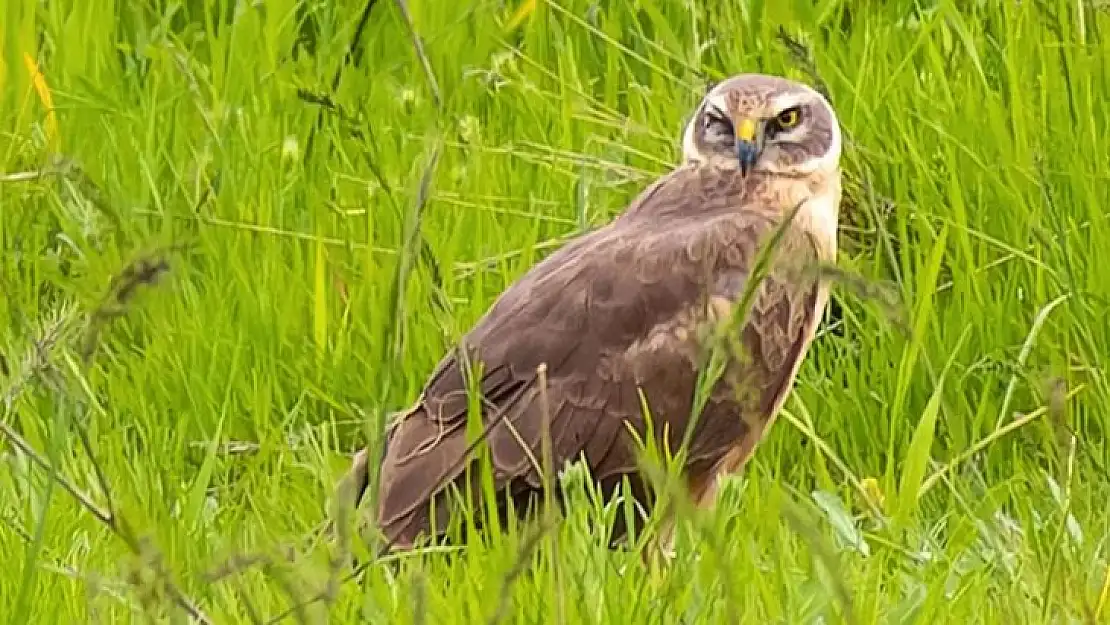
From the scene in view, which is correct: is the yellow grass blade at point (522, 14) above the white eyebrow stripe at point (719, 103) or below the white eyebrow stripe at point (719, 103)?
below

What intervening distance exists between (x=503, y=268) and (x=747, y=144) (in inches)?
21.8

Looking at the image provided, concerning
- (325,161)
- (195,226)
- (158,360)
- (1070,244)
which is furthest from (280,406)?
(1070,244)

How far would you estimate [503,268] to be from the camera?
4531 mm

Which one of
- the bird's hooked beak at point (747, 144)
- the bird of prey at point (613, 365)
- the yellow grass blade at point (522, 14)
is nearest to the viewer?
the bird of prey at point (613, 365)

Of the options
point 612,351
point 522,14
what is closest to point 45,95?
point 522,14

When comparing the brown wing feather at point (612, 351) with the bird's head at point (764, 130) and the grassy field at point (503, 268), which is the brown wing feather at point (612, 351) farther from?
the bird's head at point (764, 130)

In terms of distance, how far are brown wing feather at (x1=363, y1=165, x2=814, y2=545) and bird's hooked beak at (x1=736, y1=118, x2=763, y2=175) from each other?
→ 0.24 m

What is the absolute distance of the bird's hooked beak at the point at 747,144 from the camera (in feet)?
14.2

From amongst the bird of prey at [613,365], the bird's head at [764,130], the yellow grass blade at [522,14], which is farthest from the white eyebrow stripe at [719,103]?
the yellow grass blade at [522,14]

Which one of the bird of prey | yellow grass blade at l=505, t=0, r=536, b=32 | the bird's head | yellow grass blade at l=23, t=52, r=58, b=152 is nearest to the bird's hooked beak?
the bird's head

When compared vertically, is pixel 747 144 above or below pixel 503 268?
above

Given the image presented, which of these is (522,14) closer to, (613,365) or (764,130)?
(764,130)

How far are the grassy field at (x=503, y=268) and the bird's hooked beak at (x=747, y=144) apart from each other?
0.56 ft

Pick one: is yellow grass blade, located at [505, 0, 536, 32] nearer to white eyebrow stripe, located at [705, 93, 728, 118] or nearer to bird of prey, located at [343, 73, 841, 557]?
white eyebrow stripe, located at [705, 93, 728, 118]
